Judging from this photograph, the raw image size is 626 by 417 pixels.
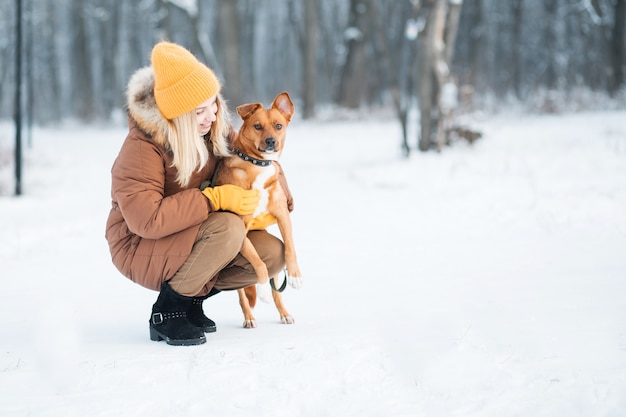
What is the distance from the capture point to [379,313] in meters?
3.69

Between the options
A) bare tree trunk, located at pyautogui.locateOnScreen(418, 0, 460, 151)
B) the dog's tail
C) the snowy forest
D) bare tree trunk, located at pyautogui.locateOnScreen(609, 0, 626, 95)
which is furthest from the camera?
bare tree trunk, located at pyautogui.locateOnScreen(609, 0, 626, 95)

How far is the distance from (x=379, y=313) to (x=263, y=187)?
39.3 inches

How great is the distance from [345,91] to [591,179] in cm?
1250

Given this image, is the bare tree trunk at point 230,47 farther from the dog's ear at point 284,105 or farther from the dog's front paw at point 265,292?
the dog's front paw at point 265,292

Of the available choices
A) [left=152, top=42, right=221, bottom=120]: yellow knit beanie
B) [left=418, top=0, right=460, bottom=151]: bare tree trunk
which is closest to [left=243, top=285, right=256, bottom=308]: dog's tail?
Answer: [left=152, top=42, right=221, bottom=120]: yellow knit beanie

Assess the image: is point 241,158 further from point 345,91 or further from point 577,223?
point 345,91

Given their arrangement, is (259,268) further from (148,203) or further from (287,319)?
(148,203)

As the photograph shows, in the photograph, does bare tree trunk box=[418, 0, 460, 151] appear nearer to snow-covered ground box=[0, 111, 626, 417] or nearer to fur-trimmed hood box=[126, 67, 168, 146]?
snow-covered ground box=[0, 111, 626, 417]

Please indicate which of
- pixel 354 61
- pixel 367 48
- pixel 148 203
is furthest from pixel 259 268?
pixel 367 48

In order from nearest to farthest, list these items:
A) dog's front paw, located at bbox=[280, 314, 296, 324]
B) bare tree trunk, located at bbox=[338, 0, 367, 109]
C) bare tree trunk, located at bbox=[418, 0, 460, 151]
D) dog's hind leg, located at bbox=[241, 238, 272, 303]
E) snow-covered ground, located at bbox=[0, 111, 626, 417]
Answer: snow-covered ground, located at bbox=[0, 111, 626, 417] → dog's hind leg, located at bbox=[241, 238, 272, 303] → dog's front paw, located at bbox=[280, 314, 296, 324] → bare tree trunk, located at bbox=[418, 0, 460, 151] → bare tree trunk, located at bbox=[338, 0, 367, 109]

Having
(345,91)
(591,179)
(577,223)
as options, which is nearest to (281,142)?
(577,223)

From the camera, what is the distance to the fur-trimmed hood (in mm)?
3107

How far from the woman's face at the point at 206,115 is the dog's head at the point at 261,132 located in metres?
0.13

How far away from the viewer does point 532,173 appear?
27.9 ft
